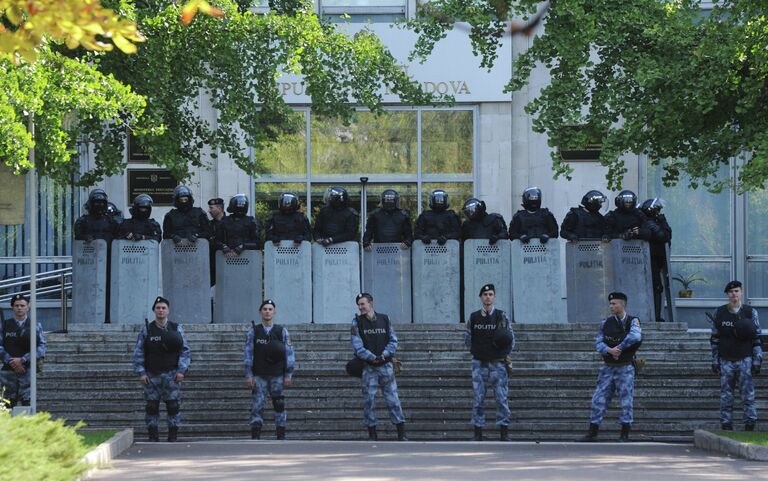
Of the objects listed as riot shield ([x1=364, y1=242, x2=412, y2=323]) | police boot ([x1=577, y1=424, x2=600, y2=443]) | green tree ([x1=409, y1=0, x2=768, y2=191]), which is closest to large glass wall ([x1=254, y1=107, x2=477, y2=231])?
riot shield ([x1=364, y1=242, x2=412, y2=323])

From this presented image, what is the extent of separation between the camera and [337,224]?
2303 centimetres

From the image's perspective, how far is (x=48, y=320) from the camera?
Result: 2839cm

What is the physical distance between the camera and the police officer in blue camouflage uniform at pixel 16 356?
18375 millimetres

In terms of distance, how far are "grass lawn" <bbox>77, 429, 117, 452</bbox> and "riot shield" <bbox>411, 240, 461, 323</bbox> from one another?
695 centimetres

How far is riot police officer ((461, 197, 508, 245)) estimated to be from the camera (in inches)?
897

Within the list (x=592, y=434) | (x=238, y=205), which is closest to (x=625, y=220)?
(x=238, y=205)

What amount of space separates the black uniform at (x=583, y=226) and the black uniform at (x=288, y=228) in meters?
3.64

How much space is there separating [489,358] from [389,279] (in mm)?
5245

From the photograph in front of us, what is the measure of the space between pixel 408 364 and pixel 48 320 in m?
10.2

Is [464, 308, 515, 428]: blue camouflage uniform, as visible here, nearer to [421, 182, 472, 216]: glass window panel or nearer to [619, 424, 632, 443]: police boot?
[619, 424, 632, 443]: police boot

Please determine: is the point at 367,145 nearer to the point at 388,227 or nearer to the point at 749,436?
the point at 388,227

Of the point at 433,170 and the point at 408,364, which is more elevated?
the point at 433,170

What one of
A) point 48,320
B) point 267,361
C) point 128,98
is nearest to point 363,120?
point 48,320

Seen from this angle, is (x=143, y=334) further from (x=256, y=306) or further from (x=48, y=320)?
(x=48, y=320)
